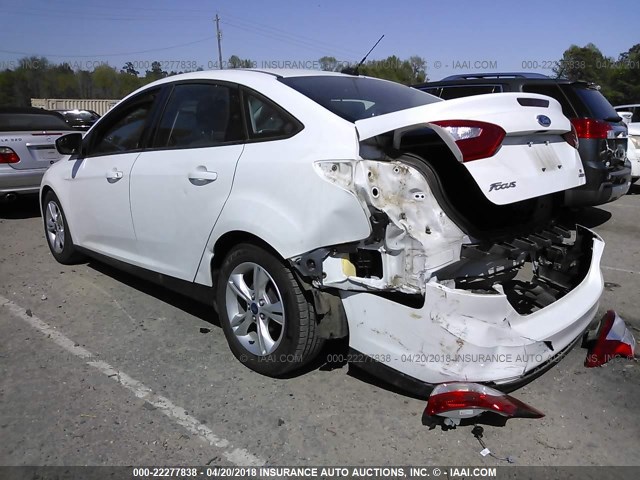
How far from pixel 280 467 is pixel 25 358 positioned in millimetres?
2033

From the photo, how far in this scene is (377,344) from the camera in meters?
2.70

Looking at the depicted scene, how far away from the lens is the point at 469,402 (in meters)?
2.45

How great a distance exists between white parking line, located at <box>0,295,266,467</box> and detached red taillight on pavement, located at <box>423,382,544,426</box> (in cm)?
86

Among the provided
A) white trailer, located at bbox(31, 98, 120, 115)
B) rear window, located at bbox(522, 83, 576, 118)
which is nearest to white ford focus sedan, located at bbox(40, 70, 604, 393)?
rear window, located at bbox(522, 83, 576, 118)

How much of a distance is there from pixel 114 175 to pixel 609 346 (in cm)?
359

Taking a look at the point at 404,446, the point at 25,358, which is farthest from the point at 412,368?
the point at 25,358

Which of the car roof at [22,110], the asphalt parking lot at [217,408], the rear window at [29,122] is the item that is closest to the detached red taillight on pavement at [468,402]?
the asphalt parking lot at [217,408]

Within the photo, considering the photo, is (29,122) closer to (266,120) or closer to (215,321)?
(215,321)

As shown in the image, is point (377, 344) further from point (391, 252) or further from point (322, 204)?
point (322, 204)

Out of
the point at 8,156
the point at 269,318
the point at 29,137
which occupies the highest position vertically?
the point at 29,137

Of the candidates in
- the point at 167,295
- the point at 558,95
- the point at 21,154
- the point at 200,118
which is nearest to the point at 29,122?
the point at 21,154

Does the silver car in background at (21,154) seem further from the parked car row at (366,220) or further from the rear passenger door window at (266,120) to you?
the rear passenger door window at (266,120)

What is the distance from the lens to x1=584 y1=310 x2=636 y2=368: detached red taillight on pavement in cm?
330

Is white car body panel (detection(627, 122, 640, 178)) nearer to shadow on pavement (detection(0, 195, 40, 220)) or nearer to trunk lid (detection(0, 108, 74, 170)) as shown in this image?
trunk lid (detection(0, 108, 74, 170))
